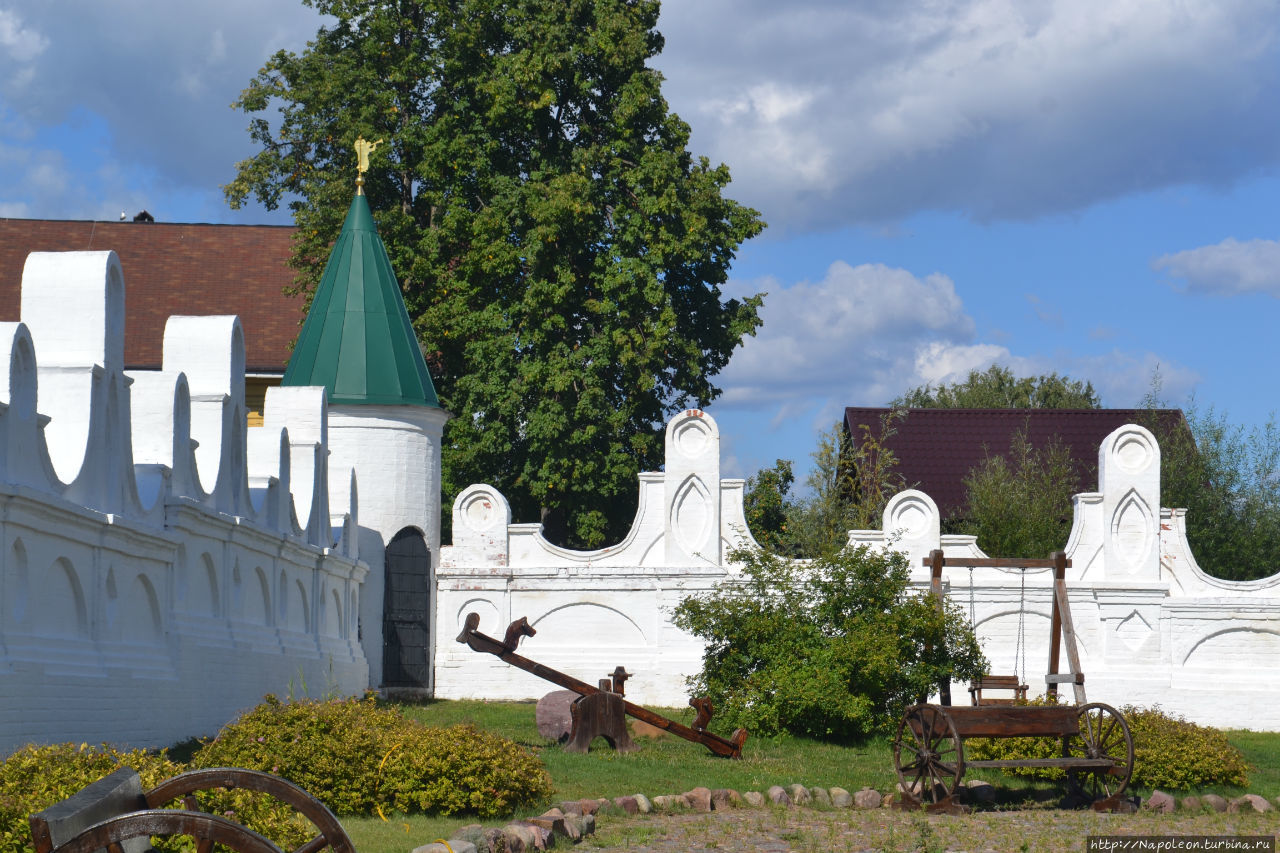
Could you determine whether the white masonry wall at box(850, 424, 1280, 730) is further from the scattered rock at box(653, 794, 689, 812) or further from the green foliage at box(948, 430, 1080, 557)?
the scattered rock at box(653, 794, 689, 812)

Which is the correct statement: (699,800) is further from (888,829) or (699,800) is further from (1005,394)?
(1005,394)

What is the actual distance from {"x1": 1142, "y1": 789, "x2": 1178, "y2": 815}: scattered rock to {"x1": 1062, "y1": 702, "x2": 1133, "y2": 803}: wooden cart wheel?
0.31 m

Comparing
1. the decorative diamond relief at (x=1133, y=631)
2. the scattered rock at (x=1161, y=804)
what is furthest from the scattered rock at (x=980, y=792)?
the decorative diamond relief at (x=1133, y=631)

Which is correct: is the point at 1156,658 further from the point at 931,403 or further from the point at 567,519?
the point at 931,403

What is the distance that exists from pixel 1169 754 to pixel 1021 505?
15.0 m

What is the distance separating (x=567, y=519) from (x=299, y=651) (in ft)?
38.4

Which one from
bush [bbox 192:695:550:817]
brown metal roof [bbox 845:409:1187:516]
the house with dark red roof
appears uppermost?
the house with dark red roof

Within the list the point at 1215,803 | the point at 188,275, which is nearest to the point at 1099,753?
the point at 1215,803

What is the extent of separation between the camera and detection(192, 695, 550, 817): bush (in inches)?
394

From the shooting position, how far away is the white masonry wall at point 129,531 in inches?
402

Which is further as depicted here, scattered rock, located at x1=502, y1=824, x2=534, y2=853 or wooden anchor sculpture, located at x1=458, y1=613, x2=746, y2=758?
wooden anchor sculpture, located at x1=458, y1=613, x2=746, y2=758

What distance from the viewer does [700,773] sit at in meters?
13.8

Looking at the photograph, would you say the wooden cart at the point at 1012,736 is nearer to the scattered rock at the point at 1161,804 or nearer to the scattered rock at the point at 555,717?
the scattered rock at the point at 1161,804

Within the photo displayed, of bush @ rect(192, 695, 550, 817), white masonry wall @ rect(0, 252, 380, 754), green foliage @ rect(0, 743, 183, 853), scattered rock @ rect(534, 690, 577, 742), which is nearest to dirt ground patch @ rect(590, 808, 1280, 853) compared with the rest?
bush @ rect(192, 695, 550, 817)
